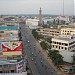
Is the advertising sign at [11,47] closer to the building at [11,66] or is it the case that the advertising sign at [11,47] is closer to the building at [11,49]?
the building at [11,49]

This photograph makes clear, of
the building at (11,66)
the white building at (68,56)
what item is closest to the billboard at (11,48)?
the building at (11,66)

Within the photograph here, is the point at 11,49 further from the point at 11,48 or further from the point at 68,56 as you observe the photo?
the point at 68,56

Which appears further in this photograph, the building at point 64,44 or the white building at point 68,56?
the building at point 64,44

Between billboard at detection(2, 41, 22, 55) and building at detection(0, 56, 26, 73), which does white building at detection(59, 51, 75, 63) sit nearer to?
billboard at detection(2, 41, 22, 55)

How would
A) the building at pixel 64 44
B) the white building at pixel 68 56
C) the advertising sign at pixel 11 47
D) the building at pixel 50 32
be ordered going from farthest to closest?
the building at pixel 50 32 < the building at pixel 64 44 < the white building at pixel 68 56 < the advertising sign at pixel 11 47

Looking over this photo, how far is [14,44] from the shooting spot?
13789mm

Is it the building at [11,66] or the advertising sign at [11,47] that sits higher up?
the advertising sign at [11,47]

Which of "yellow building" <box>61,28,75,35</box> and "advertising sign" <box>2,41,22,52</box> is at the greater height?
"advertising sign" <box>2,41,22,52</box>

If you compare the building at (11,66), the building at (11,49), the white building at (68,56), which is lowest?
the white building at (68,56)

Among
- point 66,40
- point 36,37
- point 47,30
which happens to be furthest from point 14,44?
point 47,30

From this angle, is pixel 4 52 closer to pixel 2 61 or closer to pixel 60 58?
pixel 2 61

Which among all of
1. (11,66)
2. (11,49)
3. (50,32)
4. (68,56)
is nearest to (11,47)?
(11,49)

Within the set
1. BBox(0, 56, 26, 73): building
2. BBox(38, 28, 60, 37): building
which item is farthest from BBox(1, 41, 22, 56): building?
BBox(38, 28, 60, 37): building

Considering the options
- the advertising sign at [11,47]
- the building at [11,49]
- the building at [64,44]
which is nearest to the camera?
the building at [11,49]
